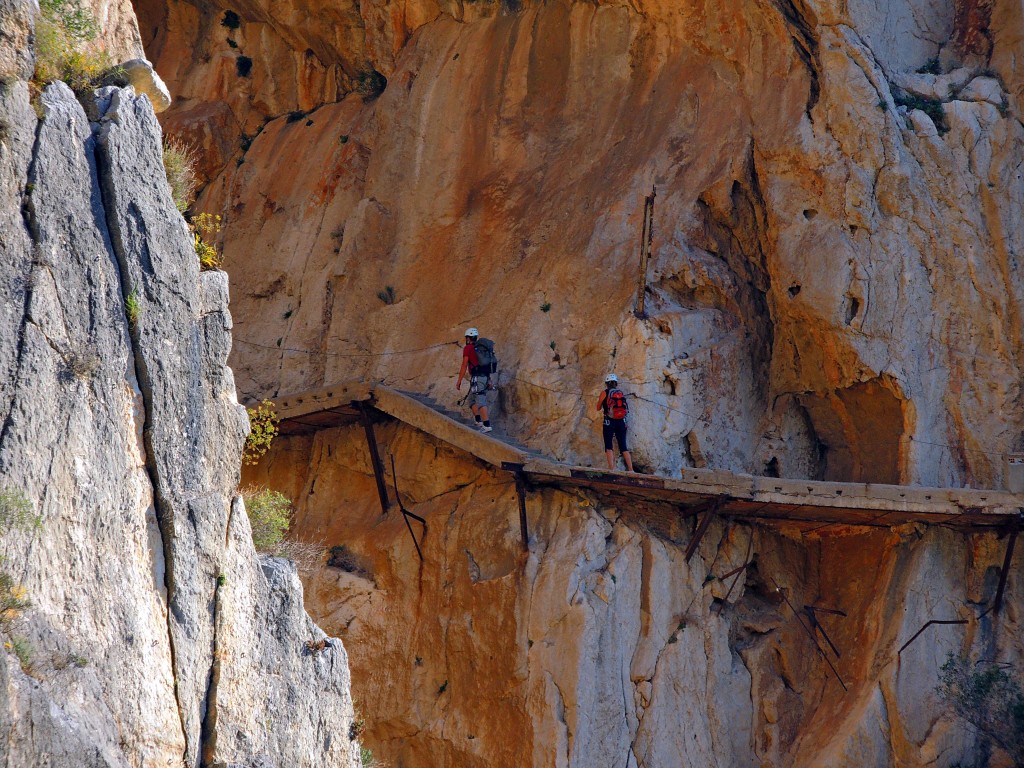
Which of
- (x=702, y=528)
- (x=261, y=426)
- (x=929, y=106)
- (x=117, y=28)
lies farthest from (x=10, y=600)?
(x=929, y=106)

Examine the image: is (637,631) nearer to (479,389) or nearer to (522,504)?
(522,504)

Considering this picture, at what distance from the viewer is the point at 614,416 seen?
24.8 meters

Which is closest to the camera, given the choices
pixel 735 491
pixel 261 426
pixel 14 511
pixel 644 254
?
pixel 14 511

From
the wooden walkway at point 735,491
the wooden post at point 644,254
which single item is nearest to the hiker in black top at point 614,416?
the wooden walkway at point 735,491

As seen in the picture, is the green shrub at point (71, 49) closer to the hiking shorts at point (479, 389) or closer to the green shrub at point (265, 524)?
the green shrub at point (265, 524)

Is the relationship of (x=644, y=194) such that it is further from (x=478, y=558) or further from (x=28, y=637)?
(x=28, y=637)

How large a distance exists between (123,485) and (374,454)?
1310 cm

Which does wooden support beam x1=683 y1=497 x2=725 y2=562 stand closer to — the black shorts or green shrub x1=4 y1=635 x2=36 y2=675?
the black shorts

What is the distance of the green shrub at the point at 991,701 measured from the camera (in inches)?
919

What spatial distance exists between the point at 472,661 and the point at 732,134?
1109cm

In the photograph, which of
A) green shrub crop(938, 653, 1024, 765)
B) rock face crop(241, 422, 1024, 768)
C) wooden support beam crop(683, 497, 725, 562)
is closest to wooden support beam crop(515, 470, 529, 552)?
rock face crop(241, 422, 1024, 768)

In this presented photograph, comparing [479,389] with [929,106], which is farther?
[929,106]

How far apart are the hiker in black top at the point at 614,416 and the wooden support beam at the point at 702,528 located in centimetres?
159

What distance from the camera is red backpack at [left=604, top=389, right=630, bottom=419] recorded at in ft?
81.3
